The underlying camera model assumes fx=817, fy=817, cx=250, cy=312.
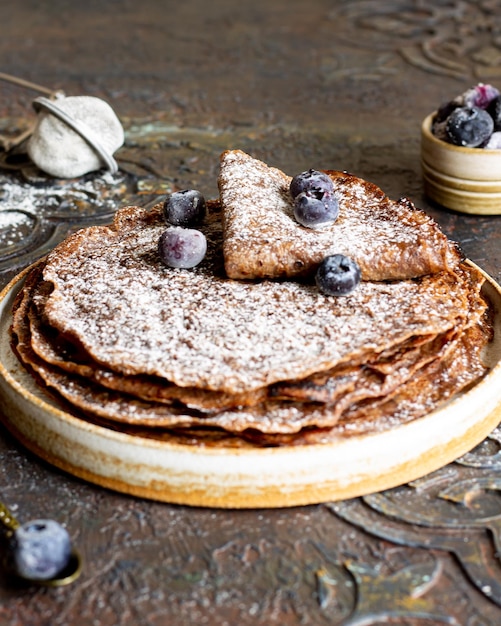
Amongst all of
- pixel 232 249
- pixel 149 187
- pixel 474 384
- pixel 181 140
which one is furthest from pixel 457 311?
pixel 181 140

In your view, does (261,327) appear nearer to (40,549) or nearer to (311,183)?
(311,183)

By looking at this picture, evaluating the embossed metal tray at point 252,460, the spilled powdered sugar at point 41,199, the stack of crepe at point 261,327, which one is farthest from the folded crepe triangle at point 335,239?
the spilled powdered sugar at point 41,199

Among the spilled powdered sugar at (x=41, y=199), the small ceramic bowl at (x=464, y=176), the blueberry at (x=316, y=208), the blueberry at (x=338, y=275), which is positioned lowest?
the spilled powdered sugar at (x=41, y=199)

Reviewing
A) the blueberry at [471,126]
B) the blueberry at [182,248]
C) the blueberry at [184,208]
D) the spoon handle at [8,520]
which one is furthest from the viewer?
the blueberry at [471,126]

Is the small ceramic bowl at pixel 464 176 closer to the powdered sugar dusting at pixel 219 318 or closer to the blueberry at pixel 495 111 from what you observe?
the blueberry at pixel 495 111

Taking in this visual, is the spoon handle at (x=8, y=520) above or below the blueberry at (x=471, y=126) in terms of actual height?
below

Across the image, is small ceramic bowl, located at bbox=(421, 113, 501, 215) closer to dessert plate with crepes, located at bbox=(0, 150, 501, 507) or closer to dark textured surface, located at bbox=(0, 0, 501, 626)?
dark textured surface, located at bbox=(0, 0, 501, 626)

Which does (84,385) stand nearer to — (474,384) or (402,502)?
(402,502)
